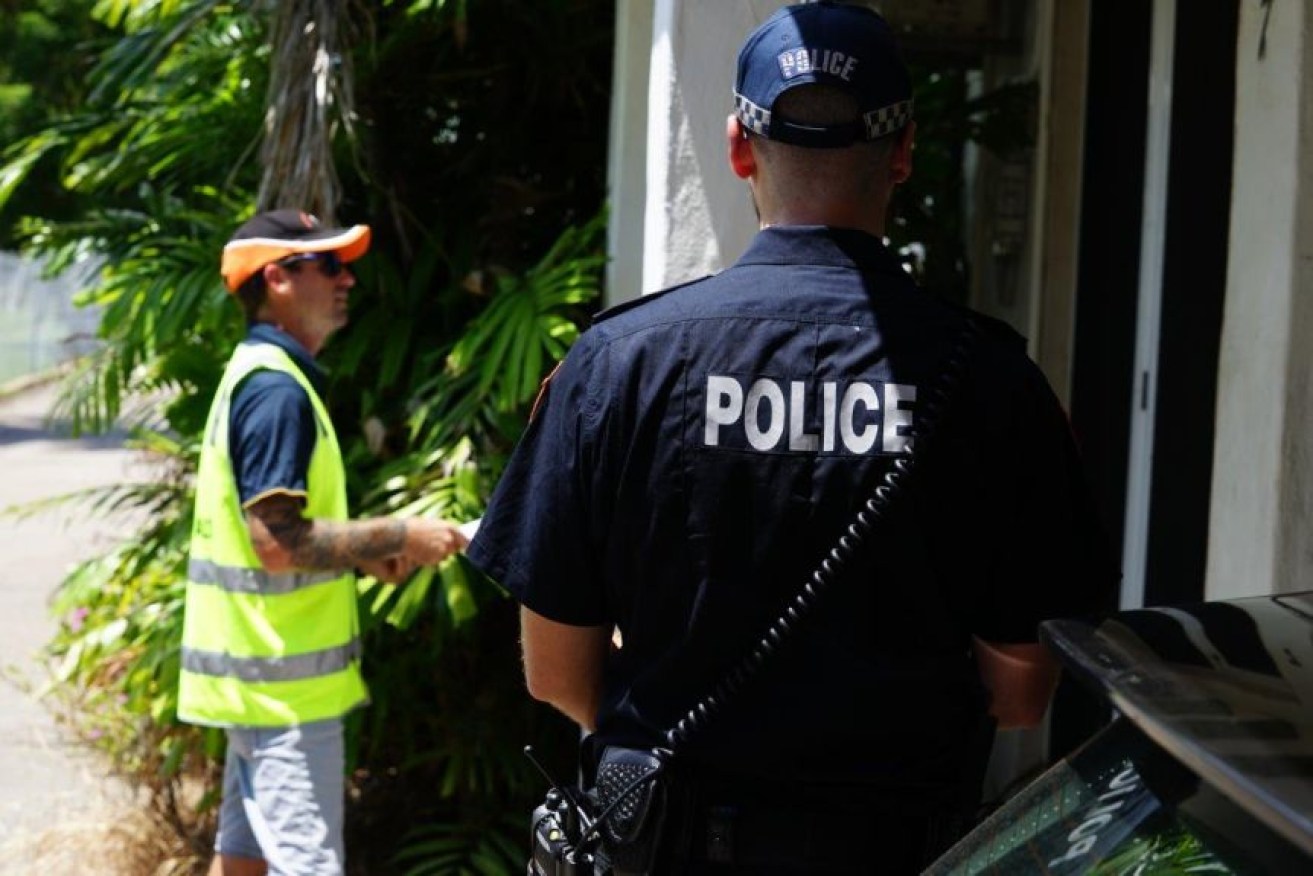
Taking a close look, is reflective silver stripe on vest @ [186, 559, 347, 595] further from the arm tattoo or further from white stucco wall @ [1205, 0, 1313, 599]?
white stucco wall @ [1205, 0, 1313, 599]

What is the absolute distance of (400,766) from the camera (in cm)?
630

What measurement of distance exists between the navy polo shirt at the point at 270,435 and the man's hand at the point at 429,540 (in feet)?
0.98

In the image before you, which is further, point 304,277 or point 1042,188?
point 1042,188

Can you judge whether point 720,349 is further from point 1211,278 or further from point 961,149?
point 961,149

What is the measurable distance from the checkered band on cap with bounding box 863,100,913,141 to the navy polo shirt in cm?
220

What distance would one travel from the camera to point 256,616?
4516 mm

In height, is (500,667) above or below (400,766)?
above

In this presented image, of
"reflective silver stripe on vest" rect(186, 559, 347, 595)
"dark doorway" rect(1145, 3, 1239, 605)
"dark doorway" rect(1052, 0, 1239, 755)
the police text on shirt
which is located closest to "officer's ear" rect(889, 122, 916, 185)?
the police text on shirt

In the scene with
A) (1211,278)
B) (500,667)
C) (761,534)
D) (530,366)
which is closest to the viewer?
(761,534)

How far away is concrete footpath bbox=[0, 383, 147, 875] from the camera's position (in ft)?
21.7

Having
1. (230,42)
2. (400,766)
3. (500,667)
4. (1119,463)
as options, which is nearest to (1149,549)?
(1119,463)

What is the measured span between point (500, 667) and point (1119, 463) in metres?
2.04

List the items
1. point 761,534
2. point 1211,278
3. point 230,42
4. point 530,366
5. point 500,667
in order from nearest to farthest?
point 761,534, point 1211,278, point 530,366, point 500,667, point 230,42

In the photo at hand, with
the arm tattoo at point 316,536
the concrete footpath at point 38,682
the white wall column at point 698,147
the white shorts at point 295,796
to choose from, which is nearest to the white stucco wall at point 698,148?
the white wall column at point 698,147
